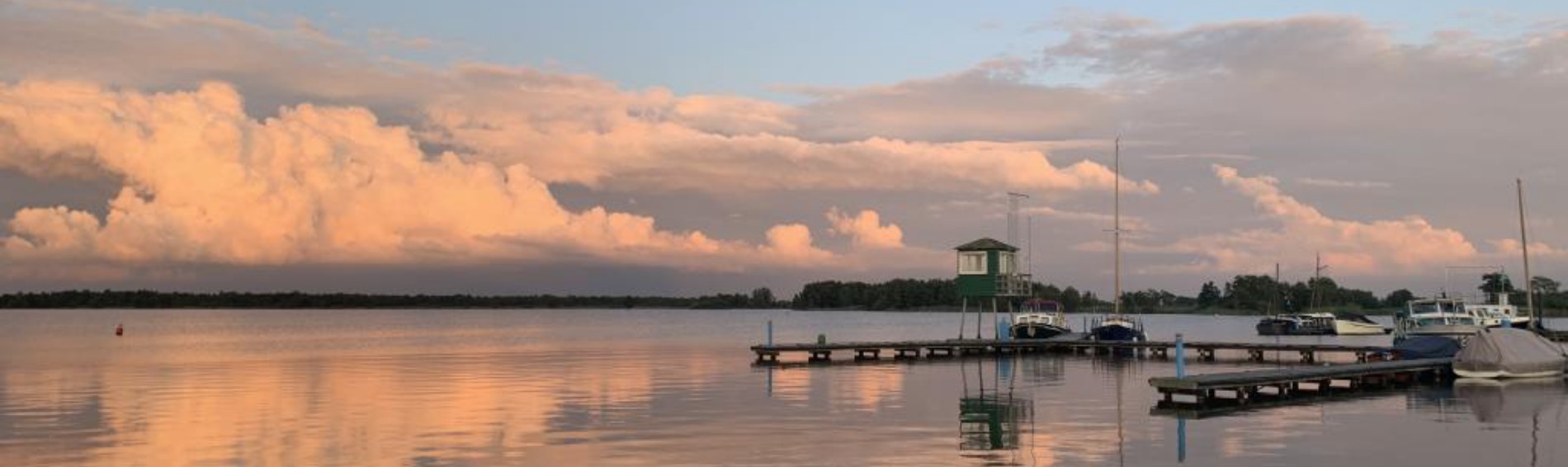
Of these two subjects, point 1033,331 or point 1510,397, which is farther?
point 1033,331

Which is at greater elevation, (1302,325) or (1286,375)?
(1302,325)

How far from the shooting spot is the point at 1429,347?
180 ft

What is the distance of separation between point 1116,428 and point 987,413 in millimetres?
5334

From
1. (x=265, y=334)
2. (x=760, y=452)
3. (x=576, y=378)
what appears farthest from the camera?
(x=265, y=334)

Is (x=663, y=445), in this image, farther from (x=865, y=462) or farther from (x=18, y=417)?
(x=18, y=417)

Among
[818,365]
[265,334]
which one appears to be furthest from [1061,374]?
[265,334]

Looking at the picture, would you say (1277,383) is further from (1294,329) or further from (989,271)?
(1294,329)

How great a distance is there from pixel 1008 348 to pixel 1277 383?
120ft

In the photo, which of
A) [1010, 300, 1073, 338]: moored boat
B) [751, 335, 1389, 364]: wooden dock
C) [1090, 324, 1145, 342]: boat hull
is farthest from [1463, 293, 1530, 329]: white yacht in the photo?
[1010, 300, 1073, 338]: moored boat

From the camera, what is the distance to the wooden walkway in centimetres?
7006

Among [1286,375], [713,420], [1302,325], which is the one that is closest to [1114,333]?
[1286,375]

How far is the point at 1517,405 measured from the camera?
128 ft

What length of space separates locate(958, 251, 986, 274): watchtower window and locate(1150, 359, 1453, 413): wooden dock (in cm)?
2930

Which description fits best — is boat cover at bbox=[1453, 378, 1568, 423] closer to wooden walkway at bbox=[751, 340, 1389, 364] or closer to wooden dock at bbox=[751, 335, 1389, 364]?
wooden walkway at bbox=[751, 340, 1389, 364]
